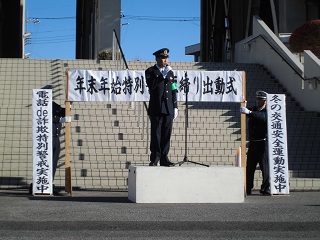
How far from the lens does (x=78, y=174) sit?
1374 centimetres

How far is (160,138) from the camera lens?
37.1 feet

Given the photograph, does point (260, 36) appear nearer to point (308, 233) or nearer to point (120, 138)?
point (120, 138)

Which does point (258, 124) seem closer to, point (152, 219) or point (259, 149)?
point (259, 149)

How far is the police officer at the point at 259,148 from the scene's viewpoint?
12.5 metres

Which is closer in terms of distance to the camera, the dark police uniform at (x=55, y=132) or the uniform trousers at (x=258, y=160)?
the dark police uniform at (x=55, y=132)

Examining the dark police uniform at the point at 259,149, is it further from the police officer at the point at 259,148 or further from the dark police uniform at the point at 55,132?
the dark police uniform at the point at 55,132

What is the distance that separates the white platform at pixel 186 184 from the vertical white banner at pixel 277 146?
1504 mm

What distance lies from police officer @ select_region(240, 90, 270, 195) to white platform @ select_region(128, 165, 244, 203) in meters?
1.62

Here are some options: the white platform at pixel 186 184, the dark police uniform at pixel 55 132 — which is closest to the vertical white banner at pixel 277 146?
the white platform at pixel 186 184

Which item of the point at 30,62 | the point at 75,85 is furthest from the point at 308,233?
the point at 30,62

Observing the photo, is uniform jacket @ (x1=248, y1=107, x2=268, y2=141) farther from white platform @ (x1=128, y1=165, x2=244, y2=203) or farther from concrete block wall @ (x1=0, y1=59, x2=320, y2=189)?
white platform @ (x1=128, y1=165, x2=244, y2=203)

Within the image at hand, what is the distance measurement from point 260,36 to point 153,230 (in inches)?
613

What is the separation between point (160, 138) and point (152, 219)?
2819 mm

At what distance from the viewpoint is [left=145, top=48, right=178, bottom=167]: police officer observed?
11227 mm
